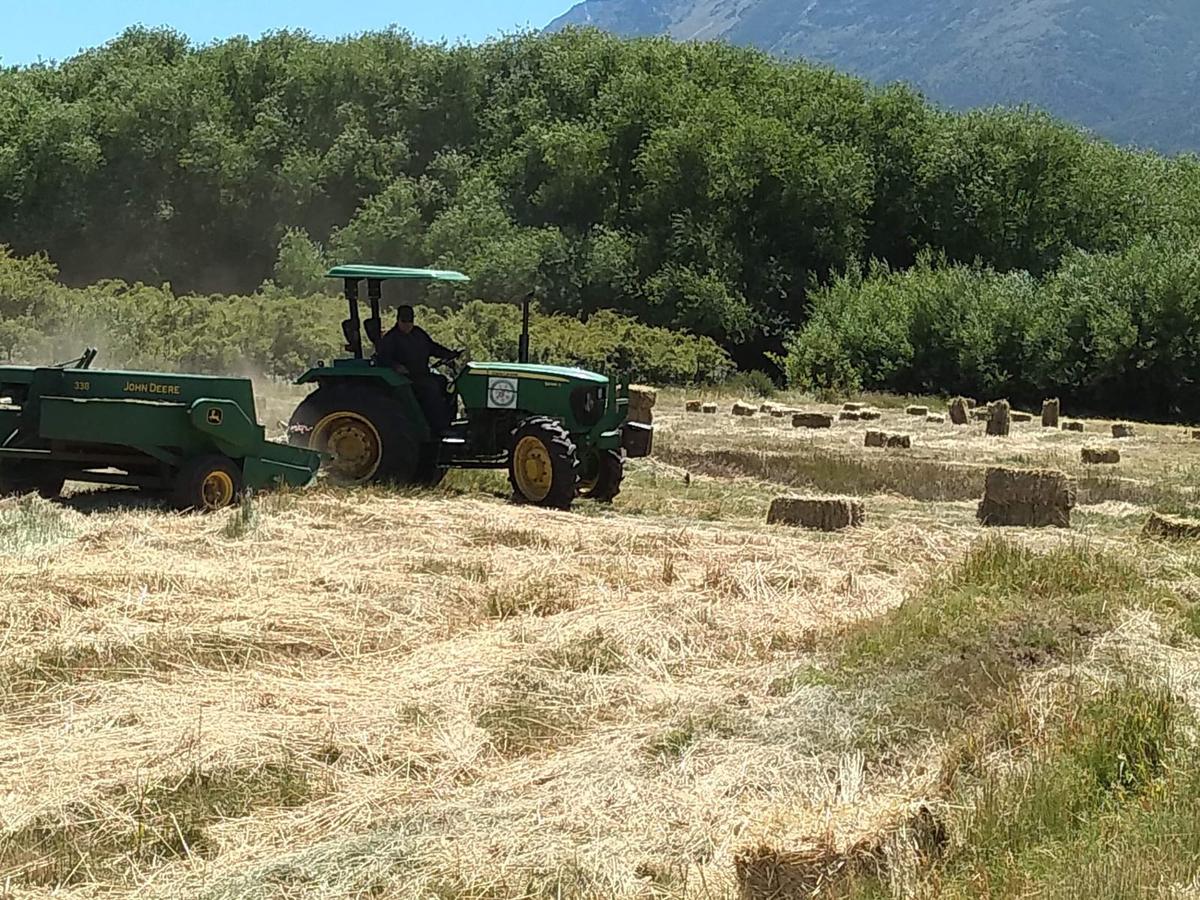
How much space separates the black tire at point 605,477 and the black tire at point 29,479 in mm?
4801

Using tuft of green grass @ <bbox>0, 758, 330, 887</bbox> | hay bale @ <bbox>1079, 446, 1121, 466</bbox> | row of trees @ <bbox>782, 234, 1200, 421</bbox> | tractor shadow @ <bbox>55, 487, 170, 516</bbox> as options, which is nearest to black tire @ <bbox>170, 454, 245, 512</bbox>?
tractor shadow @ <bbox>55, 487, 170, 516</bbox>

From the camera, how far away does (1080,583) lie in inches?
361

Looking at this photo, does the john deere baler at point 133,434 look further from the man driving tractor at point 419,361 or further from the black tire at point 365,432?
the man driving tractor at point 419,361

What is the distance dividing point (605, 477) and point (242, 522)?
453cm

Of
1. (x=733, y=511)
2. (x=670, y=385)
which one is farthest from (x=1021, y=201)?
(x=733, y=511)

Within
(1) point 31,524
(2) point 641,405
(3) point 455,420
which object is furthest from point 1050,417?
(1) point 31,524

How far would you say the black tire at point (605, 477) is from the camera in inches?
547

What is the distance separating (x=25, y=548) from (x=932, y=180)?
44301 mm

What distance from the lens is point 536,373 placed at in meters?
13.4

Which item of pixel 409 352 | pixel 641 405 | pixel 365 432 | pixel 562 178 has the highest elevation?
pixel 562 178

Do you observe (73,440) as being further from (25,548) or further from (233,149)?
(233,149)

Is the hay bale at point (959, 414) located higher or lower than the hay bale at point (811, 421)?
higher

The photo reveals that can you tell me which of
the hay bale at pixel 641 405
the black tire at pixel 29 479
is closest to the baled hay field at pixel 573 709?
the black tire at pixel 29 479

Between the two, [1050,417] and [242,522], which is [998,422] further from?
[242,522]
